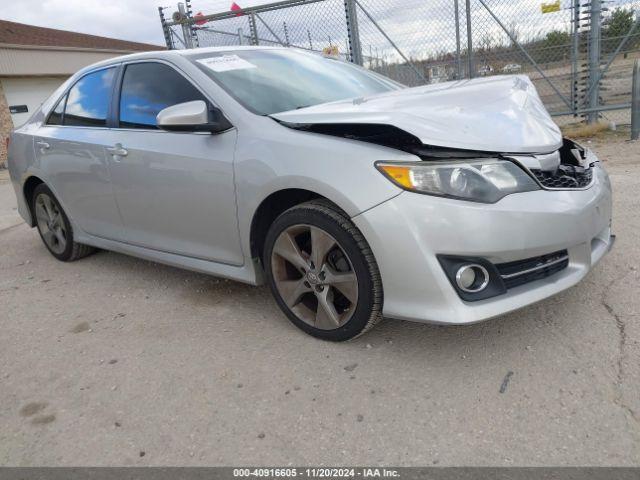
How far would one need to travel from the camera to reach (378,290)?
2.38 meters

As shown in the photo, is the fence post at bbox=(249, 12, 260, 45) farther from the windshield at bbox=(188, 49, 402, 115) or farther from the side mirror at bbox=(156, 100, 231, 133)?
the side mirror at bbox=(156, 100, 231, 133)

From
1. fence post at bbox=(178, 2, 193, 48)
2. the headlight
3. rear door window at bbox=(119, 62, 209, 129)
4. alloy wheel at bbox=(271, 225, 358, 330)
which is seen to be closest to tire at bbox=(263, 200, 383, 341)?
alloy wheel at bbox=(271, 225, 358, 330)

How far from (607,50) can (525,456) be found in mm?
7787

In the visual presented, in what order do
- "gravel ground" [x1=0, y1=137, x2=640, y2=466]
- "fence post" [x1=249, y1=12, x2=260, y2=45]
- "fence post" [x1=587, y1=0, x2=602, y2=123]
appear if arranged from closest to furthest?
1. "gravel ground" [x1=0, y1=137, x2=640, y2=466]
2. "fence post" [x1=587, y1=0, x2=602, y2=123]
3. "fence post" [x1=249, y1=12, x2=260, y2=45]

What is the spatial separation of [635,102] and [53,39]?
20518mm

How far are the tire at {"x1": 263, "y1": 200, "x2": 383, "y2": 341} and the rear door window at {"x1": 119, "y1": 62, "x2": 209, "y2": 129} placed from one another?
0.97 m

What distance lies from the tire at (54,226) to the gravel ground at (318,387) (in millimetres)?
1082

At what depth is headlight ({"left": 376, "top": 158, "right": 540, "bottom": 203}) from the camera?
2168mm

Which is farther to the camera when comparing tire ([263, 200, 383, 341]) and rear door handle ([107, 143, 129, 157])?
rear door handle ([107, 143, 129, 157])

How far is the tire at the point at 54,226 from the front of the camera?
4289 mm

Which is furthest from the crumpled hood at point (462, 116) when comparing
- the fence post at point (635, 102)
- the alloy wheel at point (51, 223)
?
the fence post at point (635, 102)

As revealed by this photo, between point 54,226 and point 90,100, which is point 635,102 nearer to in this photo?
point 90,100

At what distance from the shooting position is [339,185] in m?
2.33

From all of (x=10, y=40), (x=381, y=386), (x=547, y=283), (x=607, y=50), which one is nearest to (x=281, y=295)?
(x=381, y=386)
